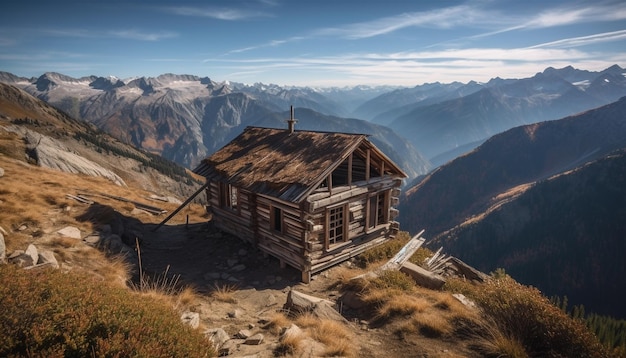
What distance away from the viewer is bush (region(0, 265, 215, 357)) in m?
4.72

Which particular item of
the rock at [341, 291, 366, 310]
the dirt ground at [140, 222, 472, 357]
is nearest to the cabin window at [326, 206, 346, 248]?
the dirt ground at [140, 222, 472, 357]

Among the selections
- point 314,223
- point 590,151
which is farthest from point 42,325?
point 590,151

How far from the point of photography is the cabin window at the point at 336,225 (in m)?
15.4

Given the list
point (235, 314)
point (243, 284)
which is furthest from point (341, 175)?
point (235, 314)

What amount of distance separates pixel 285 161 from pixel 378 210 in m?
5.89

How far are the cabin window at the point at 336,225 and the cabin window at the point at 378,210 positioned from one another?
2.08m

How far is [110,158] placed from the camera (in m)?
68.1

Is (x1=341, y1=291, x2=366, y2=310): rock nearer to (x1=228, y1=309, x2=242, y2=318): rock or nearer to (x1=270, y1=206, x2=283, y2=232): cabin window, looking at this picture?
(x1=228, y1=309, x2=242, y2=318): rock

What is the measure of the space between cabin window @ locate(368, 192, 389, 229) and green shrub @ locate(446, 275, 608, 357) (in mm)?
8883

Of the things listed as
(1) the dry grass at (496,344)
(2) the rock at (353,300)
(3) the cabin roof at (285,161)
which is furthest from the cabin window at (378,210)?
(1) the dry grass at (496,344)

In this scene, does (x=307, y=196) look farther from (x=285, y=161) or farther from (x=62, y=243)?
(x=62, y=243)

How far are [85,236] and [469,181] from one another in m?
194

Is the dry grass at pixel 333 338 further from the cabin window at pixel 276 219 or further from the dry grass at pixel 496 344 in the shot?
the cabin window at pixel 276 219

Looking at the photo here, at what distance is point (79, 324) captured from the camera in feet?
16.5
